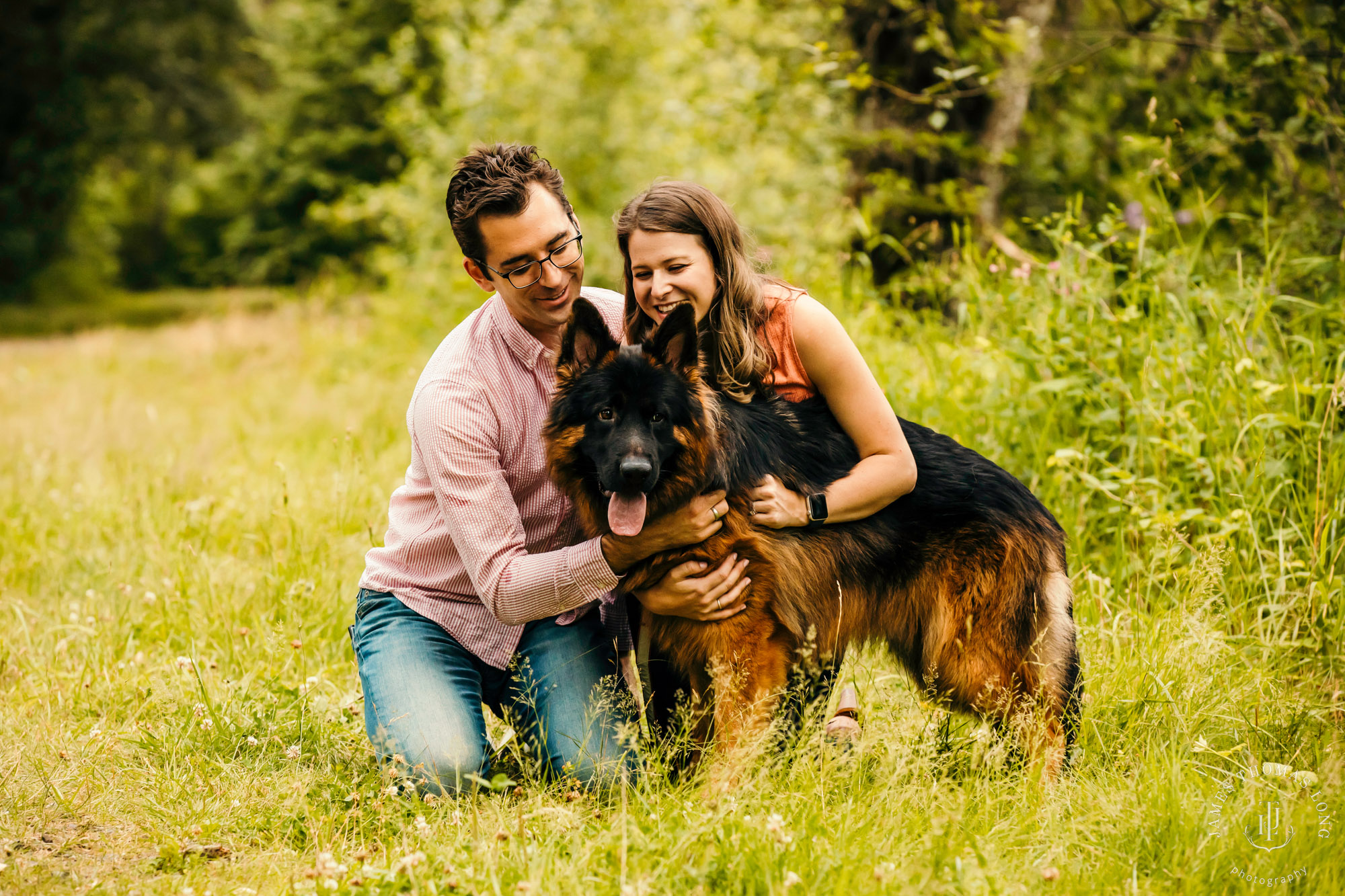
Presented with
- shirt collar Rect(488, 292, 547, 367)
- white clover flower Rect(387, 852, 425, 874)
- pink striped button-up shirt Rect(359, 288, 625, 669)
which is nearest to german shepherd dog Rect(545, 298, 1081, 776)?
pink striped button-up shirt Rect(359, 288, 625, 669)

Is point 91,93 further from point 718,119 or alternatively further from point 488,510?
point 488,510

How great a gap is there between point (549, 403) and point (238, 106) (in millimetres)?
26410

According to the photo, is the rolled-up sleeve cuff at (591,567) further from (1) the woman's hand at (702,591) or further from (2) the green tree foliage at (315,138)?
(2) the green tree foliage at (315,138)

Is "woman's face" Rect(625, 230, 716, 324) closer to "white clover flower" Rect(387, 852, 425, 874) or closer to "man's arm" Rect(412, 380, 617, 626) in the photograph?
"man's arm" Rect(412, 380, 617, 626)

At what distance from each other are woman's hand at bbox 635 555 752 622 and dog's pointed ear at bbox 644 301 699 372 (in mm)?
650

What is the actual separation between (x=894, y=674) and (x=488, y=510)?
1.84 m

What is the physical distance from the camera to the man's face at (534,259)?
118 inches

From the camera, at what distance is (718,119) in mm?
8492

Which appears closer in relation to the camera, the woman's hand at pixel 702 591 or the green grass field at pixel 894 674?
the green grass field at pixel 894 674

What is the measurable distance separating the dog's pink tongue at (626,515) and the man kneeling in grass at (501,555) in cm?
8

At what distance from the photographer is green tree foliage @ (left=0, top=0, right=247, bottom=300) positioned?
22.9m

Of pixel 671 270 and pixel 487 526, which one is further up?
pixel 671 270

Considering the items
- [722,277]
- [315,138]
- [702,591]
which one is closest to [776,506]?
[702,591]

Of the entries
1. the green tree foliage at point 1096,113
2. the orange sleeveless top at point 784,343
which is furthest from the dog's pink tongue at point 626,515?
the green tree foliage at point 1096,113
